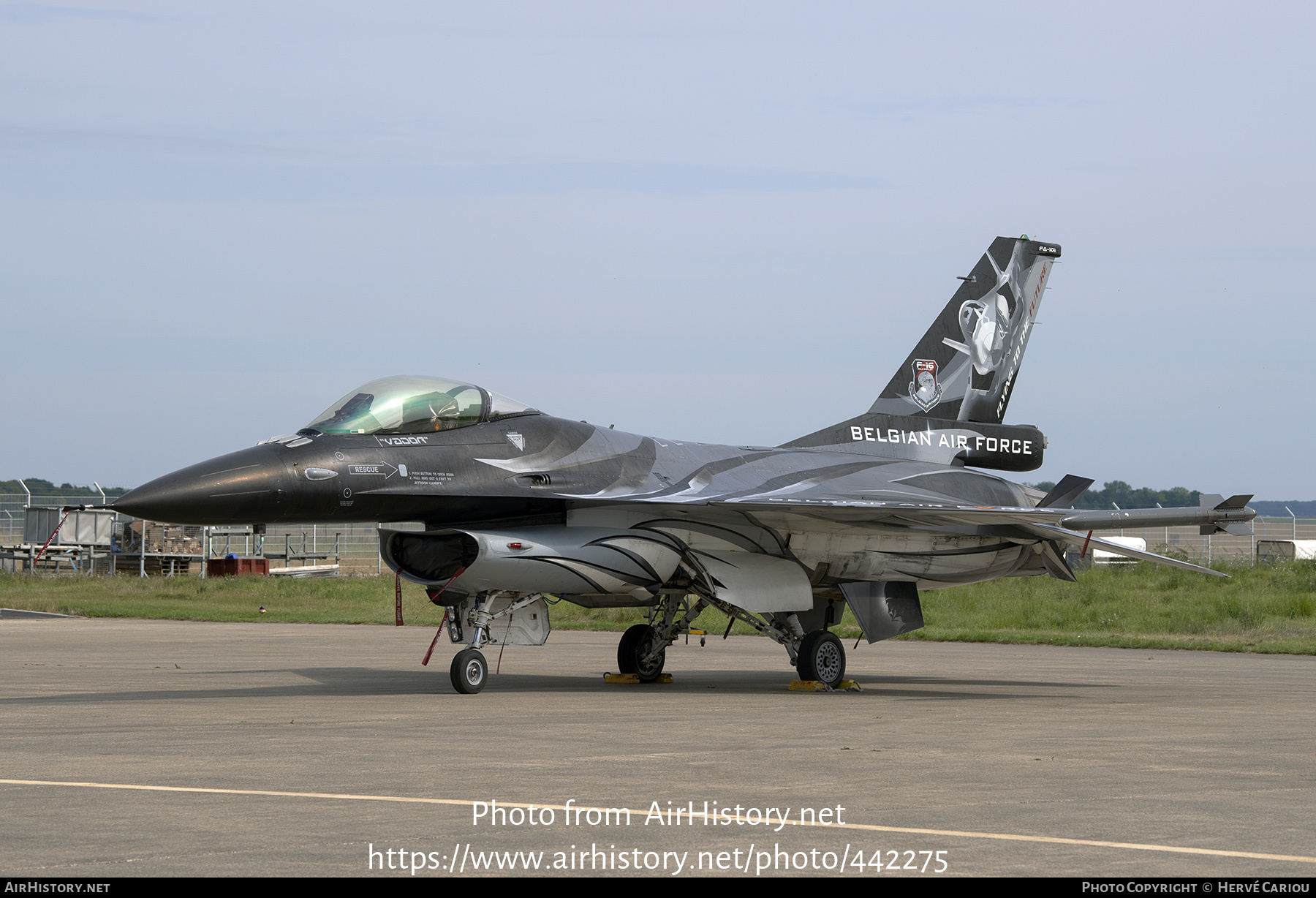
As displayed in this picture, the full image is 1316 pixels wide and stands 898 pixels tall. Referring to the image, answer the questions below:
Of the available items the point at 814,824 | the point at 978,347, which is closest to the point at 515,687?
the point at 978,347

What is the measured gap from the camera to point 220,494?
41.3ft

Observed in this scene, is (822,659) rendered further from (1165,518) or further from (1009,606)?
(1009,606)

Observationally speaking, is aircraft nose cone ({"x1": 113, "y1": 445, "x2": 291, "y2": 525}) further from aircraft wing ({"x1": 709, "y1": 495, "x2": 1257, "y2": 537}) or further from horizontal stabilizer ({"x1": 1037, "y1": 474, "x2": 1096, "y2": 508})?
horizontal stabilizer ({"x1": 1037, "y1": 474, "x2": 1096, "y2": 508})

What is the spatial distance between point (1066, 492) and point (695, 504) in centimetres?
420

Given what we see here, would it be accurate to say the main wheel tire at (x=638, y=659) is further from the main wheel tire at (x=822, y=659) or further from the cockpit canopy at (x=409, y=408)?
the cockpit canopy at (x=409, y=408)

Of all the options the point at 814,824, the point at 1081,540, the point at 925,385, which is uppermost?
the point at 925,385

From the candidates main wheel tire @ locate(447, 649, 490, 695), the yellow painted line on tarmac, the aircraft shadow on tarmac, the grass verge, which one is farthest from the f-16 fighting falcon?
the grass verge

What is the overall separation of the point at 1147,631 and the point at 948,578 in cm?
1187

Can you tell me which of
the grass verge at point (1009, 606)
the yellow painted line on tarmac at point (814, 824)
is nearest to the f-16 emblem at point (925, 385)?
the grass verge at point (1009, 606)

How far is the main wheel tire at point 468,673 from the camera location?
1401cm

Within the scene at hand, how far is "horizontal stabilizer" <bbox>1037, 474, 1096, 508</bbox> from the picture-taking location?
1556 centimetres

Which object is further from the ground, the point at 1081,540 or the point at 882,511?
the point at 882,511

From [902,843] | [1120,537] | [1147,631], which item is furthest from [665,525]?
[1120,537]

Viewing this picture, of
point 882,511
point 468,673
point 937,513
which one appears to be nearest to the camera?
point 468,673
